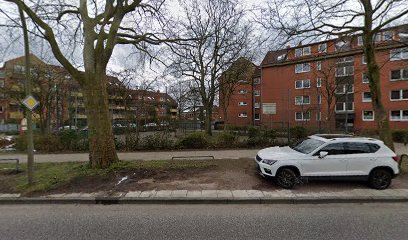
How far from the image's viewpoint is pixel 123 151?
1319 centimetres

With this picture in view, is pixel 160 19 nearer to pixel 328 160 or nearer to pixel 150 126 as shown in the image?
pixel 150 126

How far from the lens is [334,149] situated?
663 centimetres

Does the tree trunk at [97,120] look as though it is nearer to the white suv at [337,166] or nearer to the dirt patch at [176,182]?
the dirt patch at [176,182]

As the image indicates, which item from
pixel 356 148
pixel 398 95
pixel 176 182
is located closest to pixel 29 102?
pixel 176 182

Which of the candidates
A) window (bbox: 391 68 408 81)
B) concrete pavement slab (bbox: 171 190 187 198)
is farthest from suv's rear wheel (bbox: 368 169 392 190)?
window (bbox: 391 68 408 81)

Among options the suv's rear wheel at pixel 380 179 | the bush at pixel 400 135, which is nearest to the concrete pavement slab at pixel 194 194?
the suv's rear wheel at pixel 380 179

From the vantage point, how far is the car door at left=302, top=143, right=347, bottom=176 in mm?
6496

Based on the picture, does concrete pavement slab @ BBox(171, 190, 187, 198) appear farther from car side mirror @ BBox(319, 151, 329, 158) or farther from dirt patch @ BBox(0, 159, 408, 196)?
car side mirror @ BBox(319, 151, 329, 158)

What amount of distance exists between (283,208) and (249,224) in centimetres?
131

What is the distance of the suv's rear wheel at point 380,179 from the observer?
21.2ft

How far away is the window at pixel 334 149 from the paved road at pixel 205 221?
1.57m

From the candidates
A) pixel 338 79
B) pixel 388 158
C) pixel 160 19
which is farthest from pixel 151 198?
pixel 338 79

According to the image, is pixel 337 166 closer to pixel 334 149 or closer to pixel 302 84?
pixel 334 149

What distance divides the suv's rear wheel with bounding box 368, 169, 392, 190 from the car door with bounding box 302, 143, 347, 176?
32.7 inches
